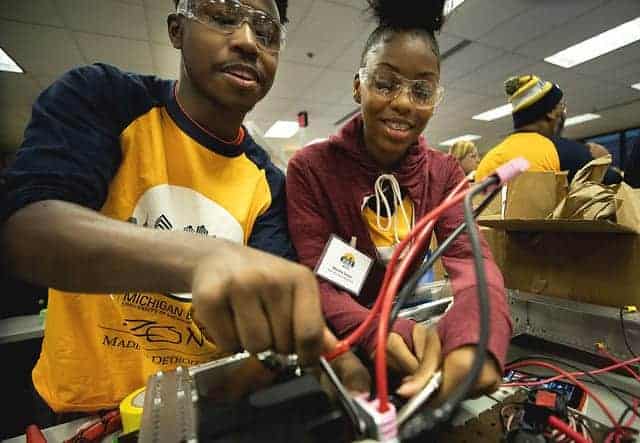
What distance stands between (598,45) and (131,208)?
481 centimetres

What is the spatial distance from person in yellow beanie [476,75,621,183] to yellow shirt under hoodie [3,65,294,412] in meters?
1.34

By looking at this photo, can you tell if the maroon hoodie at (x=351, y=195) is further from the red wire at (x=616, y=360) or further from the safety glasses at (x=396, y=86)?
the red wire at (x=616, y=360)

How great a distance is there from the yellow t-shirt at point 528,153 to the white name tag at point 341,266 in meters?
1.14

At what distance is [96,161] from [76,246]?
0.28 meters

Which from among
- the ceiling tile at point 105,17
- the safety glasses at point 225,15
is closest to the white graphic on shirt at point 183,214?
the safety glasses at point 225,15

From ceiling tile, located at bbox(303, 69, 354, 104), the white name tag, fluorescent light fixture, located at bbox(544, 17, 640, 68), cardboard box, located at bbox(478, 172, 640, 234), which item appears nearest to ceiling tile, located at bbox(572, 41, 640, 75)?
fluorescent light fixture, located at bbox(544, 17, 640, 68)

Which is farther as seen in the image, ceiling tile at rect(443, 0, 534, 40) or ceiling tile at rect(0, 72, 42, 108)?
ceiling tile at rect(0, 72, 42, 108)

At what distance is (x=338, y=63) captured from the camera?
367 cm

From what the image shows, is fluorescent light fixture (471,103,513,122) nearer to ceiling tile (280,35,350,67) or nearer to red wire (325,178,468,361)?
ceiling tile (280,35,350,67)

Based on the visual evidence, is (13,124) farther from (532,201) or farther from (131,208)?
(532,201)

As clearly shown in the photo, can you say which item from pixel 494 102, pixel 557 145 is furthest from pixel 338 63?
pixel 494 102

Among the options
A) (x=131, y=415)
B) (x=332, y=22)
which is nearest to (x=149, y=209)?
(x=131, y=415)

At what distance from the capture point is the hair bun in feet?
2.84

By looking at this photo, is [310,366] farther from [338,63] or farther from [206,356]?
[338,63]
